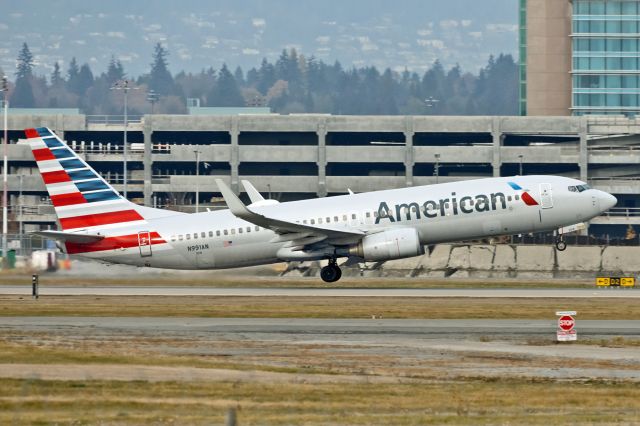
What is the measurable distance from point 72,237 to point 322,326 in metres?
19.3

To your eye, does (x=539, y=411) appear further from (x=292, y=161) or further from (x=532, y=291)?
(x=292, y=161)

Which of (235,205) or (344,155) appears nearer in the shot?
(235,205)

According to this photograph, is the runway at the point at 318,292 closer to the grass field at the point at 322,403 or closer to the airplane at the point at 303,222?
the airplane at the point at 303,222

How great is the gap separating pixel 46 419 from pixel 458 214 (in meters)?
36.5

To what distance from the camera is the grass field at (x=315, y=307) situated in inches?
1906

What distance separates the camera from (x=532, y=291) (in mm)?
62844

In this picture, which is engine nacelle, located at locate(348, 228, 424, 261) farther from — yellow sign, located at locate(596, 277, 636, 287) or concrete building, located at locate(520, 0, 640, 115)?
concrete building, located at locate(520, 0, 640, 115)

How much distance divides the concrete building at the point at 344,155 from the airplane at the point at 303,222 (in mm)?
88125

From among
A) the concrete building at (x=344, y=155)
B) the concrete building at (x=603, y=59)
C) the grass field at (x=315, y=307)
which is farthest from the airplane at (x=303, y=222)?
the concrete building at (x=603, y=59)

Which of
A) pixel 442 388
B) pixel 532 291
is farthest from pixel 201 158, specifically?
pixel 442 388

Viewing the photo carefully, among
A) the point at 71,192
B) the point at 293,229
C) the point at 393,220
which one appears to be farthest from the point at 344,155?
the point at 71,192

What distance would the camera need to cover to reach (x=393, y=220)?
60688 mm

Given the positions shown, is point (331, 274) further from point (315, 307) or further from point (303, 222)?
point (315, 307)

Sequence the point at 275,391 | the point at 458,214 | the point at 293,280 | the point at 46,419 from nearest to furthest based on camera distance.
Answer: the point at 46,419
the point at 275,391
the point at 458,214
the point at 293,280
